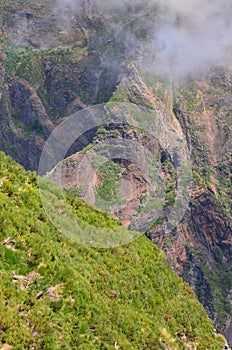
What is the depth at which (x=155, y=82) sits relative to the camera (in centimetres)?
13712

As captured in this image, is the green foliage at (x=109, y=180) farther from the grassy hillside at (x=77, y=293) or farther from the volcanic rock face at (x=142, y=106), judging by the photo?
the grassy hillside at (x=77, y=293)

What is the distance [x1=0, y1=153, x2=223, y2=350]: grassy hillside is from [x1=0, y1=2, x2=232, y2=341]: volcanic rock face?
80.3m

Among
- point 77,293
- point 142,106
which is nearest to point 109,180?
point 142,106

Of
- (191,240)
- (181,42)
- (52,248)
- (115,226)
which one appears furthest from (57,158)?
(52,248)

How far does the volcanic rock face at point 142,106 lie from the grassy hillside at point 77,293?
8027 centimetres

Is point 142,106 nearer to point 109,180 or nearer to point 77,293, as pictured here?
point 109,180

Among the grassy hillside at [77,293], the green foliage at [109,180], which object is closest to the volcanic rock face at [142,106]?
the green foliage at [109,180]

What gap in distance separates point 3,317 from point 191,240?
110 m

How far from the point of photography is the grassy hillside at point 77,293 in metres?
18.3

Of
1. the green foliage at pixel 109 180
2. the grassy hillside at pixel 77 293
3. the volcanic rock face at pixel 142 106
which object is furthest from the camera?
the volcanic rock face at pixel 142 106

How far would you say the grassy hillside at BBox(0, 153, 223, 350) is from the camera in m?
18.3

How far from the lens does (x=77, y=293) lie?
20.6 metres

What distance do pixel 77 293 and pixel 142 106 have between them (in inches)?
4148

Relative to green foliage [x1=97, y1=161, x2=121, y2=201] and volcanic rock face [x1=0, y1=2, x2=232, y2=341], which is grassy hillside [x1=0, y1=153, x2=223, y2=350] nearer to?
green foliage [x1=97, y1=161, x2=121, y2=201]
